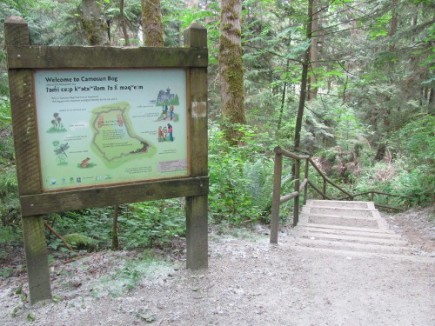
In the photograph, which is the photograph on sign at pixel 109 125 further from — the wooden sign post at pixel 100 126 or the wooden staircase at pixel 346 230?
the wooden staircase at pixel 346 230

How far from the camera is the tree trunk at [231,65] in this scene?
26.7ft

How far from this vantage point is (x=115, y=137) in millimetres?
3059

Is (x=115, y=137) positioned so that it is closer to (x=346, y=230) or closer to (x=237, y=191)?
(x=237, y=191)

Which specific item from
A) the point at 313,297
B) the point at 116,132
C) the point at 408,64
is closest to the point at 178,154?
the point at 116,132

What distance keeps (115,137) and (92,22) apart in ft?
14.2

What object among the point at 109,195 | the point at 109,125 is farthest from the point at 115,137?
the point at 109,195

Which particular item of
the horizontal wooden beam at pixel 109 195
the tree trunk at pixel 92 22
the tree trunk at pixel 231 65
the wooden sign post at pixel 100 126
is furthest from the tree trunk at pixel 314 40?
the horizontal wooden beam at pixel 109 195

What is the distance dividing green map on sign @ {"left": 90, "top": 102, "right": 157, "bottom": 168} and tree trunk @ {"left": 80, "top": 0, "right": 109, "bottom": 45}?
4097 mm

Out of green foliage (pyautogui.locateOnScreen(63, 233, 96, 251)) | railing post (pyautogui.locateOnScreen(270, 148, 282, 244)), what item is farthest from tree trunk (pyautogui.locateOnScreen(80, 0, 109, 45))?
railing post (pyautogui.locateOnScreen(270, 148, 282, 244))

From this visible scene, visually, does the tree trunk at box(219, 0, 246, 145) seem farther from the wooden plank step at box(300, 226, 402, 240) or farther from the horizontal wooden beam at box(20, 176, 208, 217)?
the horizontal wooden beam at box(20, 176, 208, 217)

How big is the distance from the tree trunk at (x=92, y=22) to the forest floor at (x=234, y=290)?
→ 13.6 feet

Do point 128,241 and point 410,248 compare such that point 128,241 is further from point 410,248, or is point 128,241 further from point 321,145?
point 321,145

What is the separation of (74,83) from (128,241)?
82.4 inches

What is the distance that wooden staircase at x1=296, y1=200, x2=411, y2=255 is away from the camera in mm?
5230
